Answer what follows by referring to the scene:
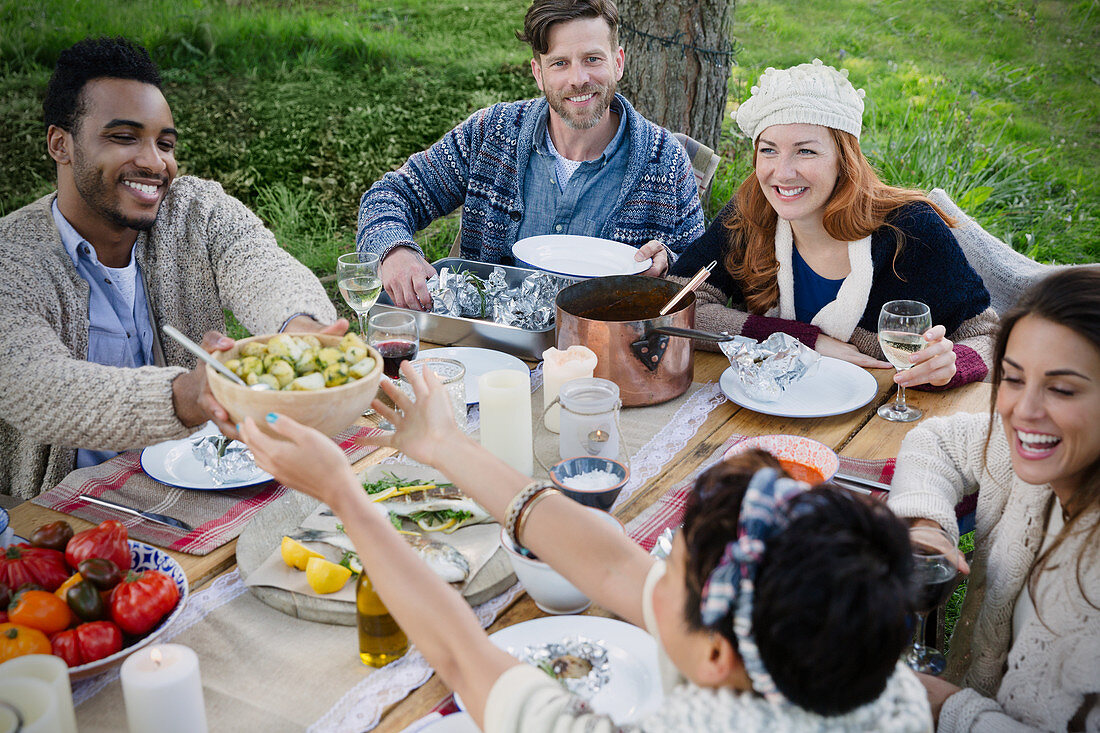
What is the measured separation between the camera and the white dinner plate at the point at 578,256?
9.59ft

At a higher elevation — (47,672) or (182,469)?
(47,672)

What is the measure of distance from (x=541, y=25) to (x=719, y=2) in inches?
61.9

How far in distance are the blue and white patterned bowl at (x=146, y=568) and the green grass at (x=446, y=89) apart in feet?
14.1

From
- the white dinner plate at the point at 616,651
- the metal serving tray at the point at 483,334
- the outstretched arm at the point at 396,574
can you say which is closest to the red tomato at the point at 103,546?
the outstretched arm at the point at 396,574

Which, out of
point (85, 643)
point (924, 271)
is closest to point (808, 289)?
point (924, 271)

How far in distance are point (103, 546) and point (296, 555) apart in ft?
1.04

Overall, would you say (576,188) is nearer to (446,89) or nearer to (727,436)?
(727,436)

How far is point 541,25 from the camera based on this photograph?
11.1 ft

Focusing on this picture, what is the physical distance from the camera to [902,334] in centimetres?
221

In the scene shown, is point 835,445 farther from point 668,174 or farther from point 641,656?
point 668,174

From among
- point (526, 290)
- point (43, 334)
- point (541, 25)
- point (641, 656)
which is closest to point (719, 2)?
point (541, 25)

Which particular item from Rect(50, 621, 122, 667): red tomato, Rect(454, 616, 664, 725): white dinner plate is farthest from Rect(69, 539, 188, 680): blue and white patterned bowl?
Rect(454, 616, 664, 725): white dinner plate

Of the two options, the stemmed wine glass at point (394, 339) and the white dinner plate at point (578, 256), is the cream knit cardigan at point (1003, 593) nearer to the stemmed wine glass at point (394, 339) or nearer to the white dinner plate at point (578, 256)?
the stemmed wine glass at point (394, 339)

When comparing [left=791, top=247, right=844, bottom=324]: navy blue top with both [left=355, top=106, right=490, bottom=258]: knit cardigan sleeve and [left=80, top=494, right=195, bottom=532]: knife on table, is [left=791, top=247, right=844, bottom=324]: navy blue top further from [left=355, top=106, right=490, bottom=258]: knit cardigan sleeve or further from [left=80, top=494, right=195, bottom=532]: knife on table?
[left=80, top=494, right=195, bottom=532]: knife on table
